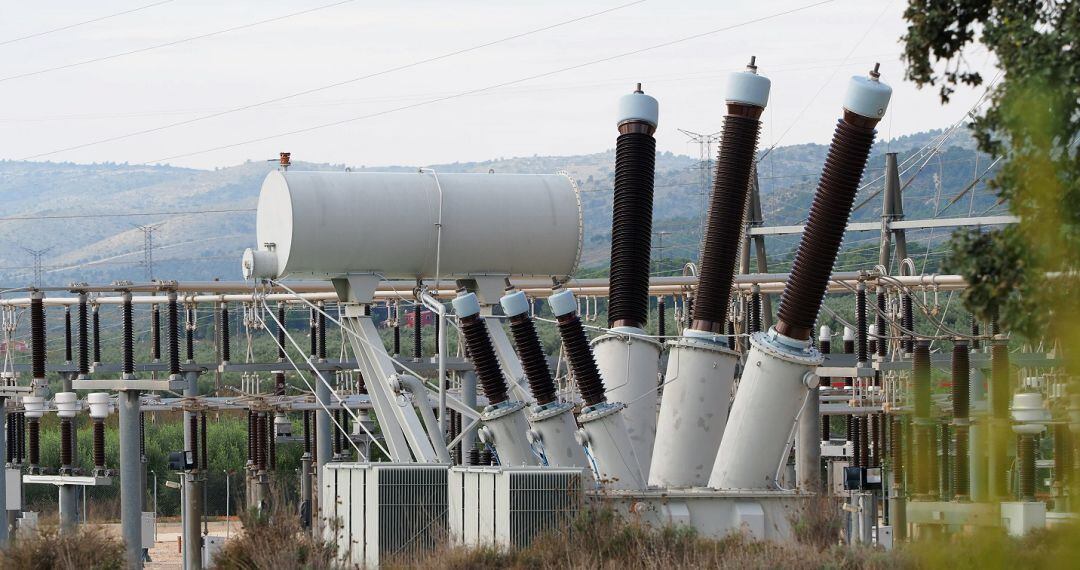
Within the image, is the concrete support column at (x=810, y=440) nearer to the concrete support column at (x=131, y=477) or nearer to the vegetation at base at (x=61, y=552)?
the concrete support column at (x=131, y=477)

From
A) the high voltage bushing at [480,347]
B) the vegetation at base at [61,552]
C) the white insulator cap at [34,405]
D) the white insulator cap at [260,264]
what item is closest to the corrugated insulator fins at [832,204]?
the high voltage bushing at [480,347]

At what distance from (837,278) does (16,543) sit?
11.4 m

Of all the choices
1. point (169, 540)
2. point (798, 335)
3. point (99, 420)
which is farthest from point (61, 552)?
point (169, 540)

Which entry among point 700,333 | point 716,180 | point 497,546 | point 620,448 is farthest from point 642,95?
point 497,546

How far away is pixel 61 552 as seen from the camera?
13922 mm

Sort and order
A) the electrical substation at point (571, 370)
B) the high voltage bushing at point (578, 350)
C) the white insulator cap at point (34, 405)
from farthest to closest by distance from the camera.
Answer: the white insulator cap at point (34, 405) < the high voltage bushing at point (578, 350) < the electrical substation at point (571, 370)

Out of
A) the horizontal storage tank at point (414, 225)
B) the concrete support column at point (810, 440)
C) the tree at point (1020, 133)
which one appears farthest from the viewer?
the concrete support column at point (810, 440)

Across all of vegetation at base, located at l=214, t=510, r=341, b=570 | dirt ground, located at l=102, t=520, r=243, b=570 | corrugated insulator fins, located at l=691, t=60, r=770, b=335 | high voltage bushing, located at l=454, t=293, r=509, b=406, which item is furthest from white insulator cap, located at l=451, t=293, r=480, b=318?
dirt ground, located at l=102, t=520, r=243, b=570

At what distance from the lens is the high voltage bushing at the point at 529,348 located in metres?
14.6

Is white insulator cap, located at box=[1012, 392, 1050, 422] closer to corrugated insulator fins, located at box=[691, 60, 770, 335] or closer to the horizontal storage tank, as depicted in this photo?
corrugated insulator fins, located at box=[691, 60, 770, 335]

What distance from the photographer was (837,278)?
70.5ft

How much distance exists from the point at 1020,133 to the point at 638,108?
315 inches

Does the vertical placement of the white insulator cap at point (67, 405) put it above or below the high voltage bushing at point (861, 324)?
below

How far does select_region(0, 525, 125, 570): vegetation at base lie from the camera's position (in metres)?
13.9
